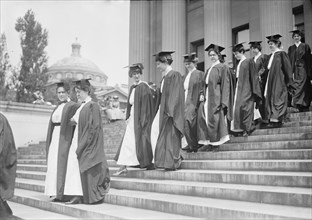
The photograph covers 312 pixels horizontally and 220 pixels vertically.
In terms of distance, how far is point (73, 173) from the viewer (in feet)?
21.9

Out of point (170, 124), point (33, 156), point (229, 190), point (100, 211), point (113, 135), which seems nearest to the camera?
point (229, 190)

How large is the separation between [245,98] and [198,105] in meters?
1.27

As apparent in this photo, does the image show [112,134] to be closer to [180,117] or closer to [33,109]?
[33,109]

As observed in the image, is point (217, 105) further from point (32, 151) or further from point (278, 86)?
Answer: point (32, 151)

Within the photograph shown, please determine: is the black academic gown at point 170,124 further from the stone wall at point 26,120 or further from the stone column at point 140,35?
the stone column at point 140,35

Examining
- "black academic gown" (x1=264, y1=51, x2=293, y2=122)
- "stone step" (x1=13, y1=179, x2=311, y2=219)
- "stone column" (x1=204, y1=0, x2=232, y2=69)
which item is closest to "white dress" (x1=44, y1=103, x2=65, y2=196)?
"stone step" (x1=13, y1=179, x2=311, y2=219)

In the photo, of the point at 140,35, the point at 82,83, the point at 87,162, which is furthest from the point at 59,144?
the point at 140,35

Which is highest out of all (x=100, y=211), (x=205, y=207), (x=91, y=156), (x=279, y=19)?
(x=279, y=19)

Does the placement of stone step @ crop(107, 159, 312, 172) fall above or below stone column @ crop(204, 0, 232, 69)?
below

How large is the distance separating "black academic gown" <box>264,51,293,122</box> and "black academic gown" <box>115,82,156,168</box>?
3113 mm

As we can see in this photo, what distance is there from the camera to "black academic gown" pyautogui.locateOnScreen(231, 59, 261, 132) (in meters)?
9.10

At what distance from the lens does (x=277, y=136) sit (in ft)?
26.8

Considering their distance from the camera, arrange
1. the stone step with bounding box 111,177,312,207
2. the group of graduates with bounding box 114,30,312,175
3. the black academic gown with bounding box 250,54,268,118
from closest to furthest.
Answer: the stone step with bounding box 111,177,312,207 < the group of graduates with bounding box 114,30,312,175 < the black academic gown with bounding box 250,54,268,118

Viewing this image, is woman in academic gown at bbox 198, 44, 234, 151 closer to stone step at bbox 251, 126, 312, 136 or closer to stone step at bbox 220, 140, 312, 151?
stone step at bbox 220, 140, 312, 151
